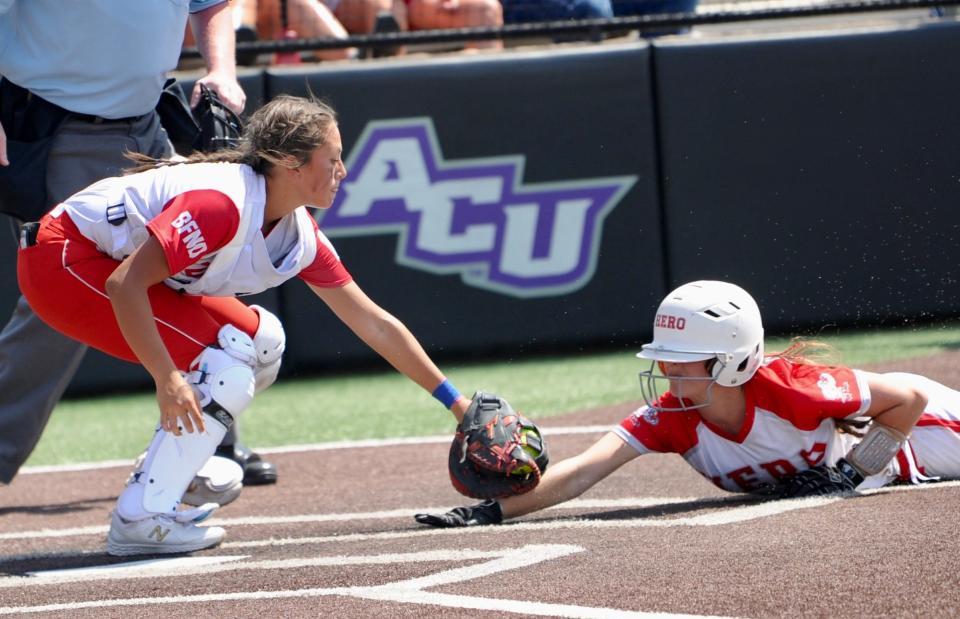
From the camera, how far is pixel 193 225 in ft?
13.2

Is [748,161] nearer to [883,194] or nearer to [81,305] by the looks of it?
[883,194]

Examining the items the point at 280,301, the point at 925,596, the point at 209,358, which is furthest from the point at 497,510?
the point at 280,301

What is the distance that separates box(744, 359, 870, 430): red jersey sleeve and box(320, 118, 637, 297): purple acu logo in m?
4.34

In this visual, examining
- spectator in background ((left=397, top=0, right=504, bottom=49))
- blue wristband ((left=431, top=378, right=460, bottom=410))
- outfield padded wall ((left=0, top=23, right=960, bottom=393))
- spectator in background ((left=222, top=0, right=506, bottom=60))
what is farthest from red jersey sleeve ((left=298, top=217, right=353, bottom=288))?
spectator in background ((left=397, top=0, right=504, bottom=49))

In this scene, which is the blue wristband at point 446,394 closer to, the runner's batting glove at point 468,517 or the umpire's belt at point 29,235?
the runner's batting glove at point 468,517

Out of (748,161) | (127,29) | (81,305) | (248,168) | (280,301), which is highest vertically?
(127,29)

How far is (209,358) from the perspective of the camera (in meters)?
4.34

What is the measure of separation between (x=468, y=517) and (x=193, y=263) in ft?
4.04

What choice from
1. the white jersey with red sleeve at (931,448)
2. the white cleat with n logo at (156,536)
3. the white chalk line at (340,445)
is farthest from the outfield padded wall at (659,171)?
the white cleat with n logo at (156,536)

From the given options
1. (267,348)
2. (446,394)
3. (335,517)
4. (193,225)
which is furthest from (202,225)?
(335,517)

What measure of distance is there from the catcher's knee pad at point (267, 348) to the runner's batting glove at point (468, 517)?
68 centimetres

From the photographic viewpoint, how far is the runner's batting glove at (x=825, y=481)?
4.57 metres

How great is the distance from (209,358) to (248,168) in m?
0.59

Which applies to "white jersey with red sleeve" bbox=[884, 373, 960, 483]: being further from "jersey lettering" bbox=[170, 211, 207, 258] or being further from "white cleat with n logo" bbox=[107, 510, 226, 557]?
"jersey lettering" bbox=[170, 211, 207, 258]
